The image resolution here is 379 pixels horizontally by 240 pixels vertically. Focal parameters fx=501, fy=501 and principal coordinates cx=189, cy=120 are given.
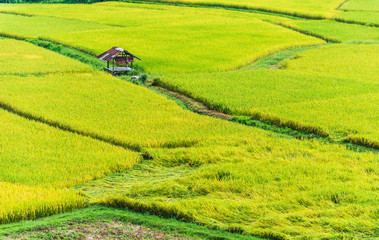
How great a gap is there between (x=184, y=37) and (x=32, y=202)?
1916 cm

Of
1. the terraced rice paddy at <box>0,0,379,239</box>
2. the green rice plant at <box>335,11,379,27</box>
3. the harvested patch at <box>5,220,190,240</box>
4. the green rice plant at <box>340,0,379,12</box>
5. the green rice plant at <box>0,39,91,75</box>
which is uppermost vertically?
the green rice plant at <box>340,0,379,12</box>

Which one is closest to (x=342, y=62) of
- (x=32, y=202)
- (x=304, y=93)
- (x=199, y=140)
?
(x=304, y=93)

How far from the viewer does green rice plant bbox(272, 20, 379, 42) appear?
26.8 metres

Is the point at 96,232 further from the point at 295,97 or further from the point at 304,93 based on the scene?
the point at 304,93

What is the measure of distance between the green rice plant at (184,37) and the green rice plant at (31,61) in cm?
182

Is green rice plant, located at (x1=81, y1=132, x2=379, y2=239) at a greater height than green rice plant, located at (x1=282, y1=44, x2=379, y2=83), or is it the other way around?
green rice plant, located at (x1=282, y1=44, x2=379, y2=83)

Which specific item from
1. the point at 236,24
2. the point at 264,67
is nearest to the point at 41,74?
the point at 264,67

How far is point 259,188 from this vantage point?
750 cm

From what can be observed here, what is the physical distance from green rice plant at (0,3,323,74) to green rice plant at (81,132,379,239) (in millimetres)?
9111

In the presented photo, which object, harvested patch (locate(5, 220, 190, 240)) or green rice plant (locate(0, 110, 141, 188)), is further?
green rice plant (locate(0, 110, 141, 188))

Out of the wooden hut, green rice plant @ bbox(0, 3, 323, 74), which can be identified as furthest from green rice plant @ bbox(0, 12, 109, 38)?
the wooden hut

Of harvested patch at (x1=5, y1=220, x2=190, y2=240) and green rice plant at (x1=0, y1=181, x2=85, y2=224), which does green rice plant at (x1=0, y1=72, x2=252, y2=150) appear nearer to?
green rice plant at (x1=0, y1=181, x2=85, y2=224)

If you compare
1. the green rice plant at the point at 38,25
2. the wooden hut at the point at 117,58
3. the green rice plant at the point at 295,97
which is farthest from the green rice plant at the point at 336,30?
the wooden hut at the point at 117,58

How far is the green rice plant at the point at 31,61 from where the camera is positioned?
17.0 metres
